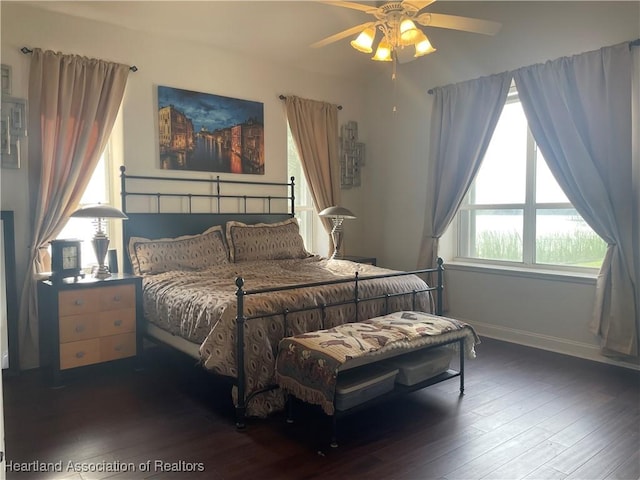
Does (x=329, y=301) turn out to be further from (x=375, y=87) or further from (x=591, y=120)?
(x=375, y=87)

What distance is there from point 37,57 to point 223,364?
2.72m

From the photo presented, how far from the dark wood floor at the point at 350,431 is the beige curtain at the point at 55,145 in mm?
582

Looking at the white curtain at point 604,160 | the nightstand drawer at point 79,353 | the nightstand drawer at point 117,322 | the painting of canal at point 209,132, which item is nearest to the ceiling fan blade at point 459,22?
the white curtain at point 604,160

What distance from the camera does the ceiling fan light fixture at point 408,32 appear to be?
9.15 feet

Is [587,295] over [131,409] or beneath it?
over

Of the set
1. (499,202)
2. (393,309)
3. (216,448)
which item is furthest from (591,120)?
(216,448)

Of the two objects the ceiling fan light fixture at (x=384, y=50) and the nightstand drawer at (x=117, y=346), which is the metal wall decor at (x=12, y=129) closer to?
the nightstand drawer at (x=117, y=346)

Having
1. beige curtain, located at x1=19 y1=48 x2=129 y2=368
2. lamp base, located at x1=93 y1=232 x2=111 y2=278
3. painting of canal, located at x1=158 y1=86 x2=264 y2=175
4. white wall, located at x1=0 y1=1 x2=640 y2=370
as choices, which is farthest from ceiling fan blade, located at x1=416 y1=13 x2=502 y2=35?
lamp base, located at x1=93 y1=232 x2=111 y2=278

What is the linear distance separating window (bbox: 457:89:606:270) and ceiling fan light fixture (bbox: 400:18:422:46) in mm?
1941

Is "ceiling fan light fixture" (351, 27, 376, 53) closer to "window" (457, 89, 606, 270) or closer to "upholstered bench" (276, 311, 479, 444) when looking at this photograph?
"upholstered bench" (276, 311, 479, 444)

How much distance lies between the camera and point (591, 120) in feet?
12.0

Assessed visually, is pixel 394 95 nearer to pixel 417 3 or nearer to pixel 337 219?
pixel 417 3

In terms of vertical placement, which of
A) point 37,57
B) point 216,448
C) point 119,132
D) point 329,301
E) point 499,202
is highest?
point 37,57

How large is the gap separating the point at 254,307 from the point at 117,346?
1.37 m
